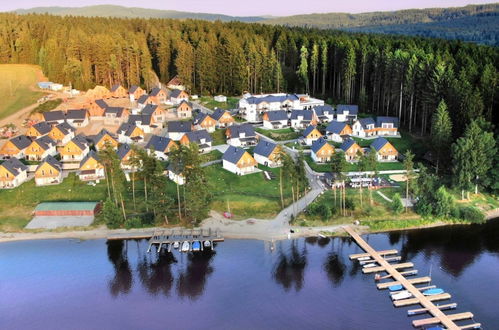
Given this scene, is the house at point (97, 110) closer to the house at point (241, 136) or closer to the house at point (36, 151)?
the house at point (36, 151)

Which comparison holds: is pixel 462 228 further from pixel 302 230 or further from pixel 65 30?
pixel 65 30

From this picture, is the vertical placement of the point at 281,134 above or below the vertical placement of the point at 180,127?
below

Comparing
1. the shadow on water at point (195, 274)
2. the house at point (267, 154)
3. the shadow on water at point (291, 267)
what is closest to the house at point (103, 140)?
the house at point (267, 154)

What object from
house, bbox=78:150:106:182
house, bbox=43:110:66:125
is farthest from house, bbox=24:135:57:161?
house, bbox=43:110:66:125

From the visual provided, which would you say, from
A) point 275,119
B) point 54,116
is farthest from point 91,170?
point 275,119

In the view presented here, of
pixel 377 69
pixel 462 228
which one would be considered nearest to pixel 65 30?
pixel 377 69

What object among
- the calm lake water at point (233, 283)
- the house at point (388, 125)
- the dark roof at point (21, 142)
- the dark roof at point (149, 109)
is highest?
the dark roof at point (149, 109)

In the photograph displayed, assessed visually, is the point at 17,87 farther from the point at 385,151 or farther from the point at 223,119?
the point at 385,151
